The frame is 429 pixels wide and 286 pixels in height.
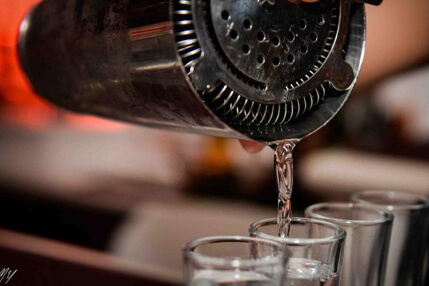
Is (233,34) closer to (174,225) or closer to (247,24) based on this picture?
(247,24)

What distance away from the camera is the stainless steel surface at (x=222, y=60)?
579mm

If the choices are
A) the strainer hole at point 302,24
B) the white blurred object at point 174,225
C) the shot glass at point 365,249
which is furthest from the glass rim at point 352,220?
the white blurred object at point 174,225

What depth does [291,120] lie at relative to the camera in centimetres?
69

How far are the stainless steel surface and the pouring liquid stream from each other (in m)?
0.02

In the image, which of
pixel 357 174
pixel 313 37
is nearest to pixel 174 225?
pixel 357 174

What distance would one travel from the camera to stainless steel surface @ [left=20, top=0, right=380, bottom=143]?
22.8 inches

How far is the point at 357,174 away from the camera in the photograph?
2.27 metres

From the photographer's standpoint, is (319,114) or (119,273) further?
(119,273)

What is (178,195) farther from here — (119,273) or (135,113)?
(135,113)

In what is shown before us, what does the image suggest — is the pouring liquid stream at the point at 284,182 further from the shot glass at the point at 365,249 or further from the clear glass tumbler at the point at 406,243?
the clear glass tumbler at the point at 406,243

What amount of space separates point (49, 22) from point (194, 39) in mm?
355

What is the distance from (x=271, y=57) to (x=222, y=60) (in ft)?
0.21

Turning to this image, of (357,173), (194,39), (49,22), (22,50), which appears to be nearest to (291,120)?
(194,39)

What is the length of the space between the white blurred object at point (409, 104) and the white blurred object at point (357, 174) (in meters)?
0.18
